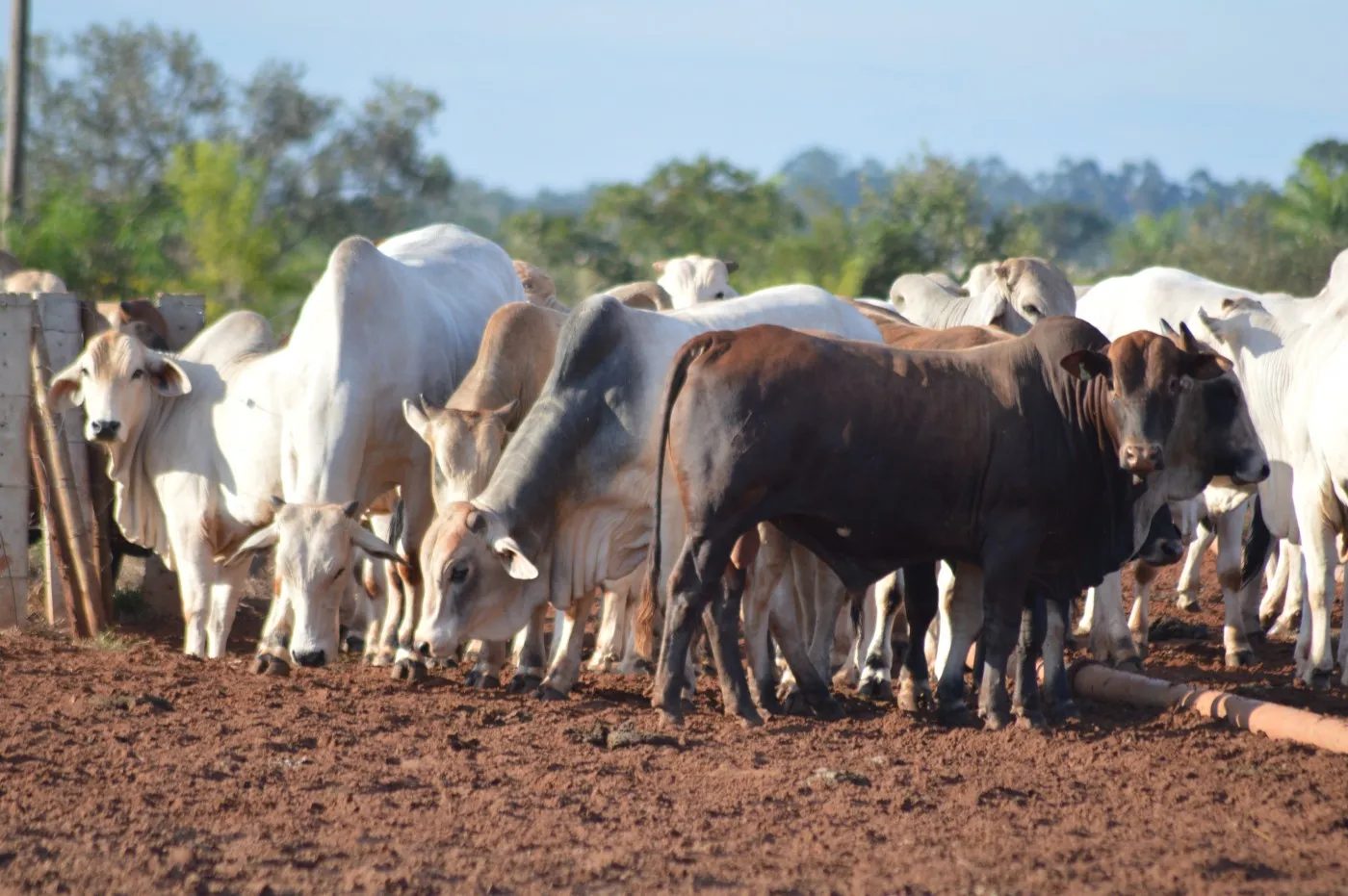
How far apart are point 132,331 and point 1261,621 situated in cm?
684

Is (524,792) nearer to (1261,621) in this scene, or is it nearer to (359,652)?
(359,652)

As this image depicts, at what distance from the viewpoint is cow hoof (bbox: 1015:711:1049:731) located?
24.6ft

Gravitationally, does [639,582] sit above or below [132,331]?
below

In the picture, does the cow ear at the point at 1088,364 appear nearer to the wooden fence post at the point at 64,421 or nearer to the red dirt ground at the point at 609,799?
the red dirt ground at the point at 609,799

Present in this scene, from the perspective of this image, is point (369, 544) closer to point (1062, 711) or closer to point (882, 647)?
point (882, 647)

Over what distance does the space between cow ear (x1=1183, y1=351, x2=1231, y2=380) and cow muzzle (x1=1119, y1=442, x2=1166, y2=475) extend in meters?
0.40

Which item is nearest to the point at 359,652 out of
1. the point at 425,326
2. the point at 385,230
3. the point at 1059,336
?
the point at 425,326

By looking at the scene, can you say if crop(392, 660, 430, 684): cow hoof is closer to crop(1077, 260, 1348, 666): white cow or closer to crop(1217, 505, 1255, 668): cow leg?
crop(1077, 260, 1348, 666): white cow

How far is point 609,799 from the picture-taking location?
620 centimetres

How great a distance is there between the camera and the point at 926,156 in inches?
1657

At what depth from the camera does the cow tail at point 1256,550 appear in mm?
10461

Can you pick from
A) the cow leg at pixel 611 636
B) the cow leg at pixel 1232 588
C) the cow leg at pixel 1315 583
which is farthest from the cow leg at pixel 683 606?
the cow leg at pixel 1232 588

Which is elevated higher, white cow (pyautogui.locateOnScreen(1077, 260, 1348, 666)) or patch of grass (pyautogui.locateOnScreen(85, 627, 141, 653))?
white cow (pyautogui.locateOnScreen(1077, 260, 1348, 666))

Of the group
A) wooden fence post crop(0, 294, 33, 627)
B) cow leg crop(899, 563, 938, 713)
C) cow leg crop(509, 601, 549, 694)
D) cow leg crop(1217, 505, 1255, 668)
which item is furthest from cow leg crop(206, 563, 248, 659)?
cow leg crop(1217, 505, 1255, 668)
